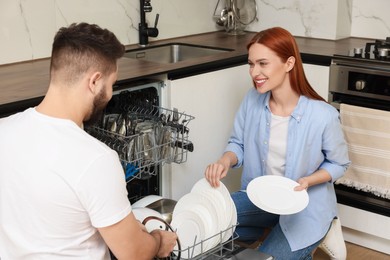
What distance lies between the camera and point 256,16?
12.2ft

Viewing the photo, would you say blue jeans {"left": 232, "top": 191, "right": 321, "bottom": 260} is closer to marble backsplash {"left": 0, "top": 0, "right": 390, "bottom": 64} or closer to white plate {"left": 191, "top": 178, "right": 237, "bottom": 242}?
white plate {"left": 191, "top": 178, "right": 237, "bottom": 242}

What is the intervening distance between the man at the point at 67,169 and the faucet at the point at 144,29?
65.9 inches

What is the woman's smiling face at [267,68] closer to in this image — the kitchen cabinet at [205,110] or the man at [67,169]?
the kitchen cabinet at [205,110]

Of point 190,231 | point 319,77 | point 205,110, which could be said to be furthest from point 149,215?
point 319,77

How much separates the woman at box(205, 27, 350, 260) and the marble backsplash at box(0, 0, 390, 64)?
3.33 feet

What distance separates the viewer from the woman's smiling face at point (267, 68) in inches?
88.4

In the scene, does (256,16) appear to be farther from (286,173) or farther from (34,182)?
(34,182)

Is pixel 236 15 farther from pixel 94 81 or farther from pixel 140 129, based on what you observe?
pixel 94 81

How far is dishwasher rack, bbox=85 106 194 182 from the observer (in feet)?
7.00

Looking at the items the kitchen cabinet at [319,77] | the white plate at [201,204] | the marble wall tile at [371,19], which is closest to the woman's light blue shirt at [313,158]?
the white plate at [201,204]

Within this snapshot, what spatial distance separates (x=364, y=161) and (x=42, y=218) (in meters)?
1.73

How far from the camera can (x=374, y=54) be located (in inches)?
112

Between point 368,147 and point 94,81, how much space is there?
1636 mm

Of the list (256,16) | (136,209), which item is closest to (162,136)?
(136,209)
